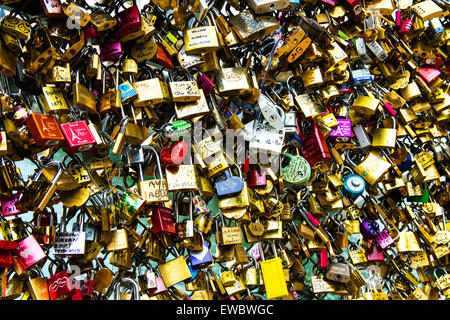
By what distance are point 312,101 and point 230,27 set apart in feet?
1.46

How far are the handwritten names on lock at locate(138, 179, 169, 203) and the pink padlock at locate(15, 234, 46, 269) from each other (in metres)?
0.33

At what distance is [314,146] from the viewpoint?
5.90ft

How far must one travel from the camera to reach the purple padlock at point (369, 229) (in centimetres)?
205

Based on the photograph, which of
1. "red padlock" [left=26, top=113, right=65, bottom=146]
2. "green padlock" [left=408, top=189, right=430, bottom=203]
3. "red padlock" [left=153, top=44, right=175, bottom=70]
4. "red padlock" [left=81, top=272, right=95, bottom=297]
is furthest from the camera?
"green padlock" [left=408, top=189, right=430, bottom=203]

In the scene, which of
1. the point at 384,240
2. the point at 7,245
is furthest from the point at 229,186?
the point at 384,240

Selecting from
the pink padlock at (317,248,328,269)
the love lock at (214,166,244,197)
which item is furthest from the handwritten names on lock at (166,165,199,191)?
the pink padlock at (317,248,328,269)

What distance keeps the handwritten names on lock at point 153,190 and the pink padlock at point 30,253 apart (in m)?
0.33

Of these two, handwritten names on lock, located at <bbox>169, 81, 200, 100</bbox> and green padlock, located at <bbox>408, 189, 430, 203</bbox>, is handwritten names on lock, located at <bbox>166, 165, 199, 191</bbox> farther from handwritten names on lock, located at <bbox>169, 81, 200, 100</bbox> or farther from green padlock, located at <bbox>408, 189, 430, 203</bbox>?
green padlock, located at <bbox>408, 189, 430, 203</bbox>

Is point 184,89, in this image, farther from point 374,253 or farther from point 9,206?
point 374,253

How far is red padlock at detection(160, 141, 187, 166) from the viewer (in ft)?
4.92

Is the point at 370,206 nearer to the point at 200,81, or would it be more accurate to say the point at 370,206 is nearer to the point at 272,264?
the point at 272,264

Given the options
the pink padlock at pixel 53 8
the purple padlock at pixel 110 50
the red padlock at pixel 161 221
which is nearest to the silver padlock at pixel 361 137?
the red padlock at pixel 161 221

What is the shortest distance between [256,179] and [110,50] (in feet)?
2.21
